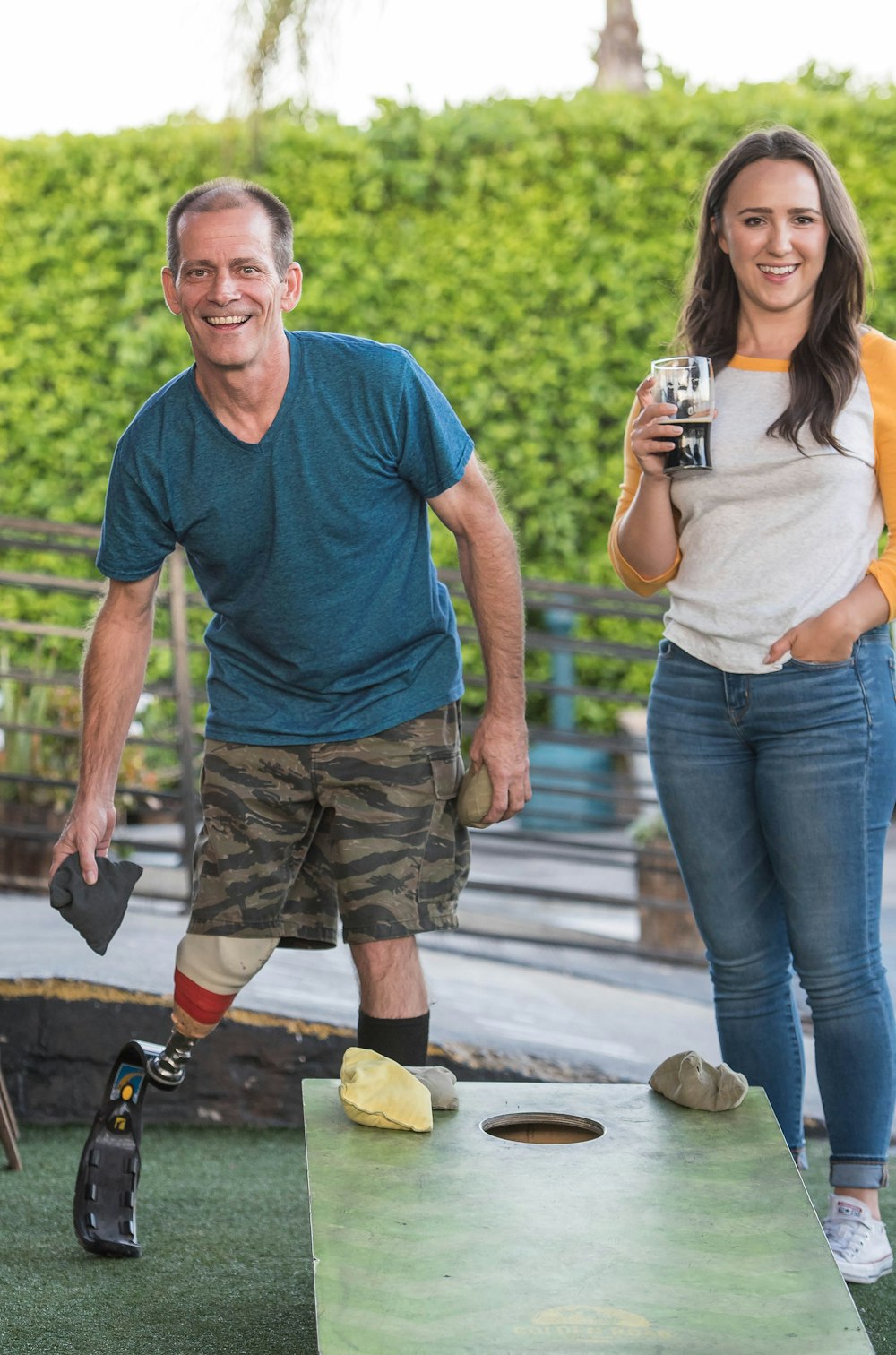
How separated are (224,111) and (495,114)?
1.24 m

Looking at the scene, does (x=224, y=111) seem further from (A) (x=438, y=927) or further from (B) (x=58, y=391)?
(A) (x=438, y=927)

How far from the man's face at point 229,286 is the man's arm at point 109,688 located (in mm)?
429

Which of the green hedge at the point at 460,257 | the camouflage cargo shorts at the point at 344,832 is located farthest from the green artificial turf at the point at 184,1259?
the green hedge at the point at 460,257

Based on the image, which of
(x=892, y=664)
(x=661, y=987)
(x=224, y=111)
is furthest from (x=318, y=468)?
(x=224, y=111)

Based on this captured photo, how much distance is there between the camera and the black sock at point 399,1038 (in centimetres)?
248

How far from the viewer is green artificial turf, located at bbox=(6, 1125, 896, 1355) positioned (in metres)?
2.24

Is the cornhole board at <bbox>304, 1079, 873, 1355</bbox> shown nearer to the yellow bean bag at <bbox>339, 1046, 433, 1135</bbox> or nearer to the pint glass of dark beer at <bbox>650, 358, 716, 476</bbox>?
the yellow bean bag at <bbox>339, 1046, 433, 1135</bbox>

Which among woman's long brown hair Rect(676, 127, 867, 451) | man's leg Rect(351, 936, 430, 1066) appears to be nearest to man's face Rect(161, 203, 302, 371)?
woman's long brown hair Rect(676, 127, 867, 451)

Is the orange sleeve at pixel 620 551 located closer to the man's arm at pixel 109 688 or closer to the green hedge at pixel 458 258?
the man's arm at pixel 109 688

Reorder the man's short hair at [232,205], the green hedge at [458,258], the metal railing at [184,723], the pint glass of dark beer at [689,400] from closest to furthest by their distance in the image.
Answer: the pint glass of dark beer at [689,400]
the man's short hair at [232,205]
the metal railing at [184,723]
the green hedge at [458,258]

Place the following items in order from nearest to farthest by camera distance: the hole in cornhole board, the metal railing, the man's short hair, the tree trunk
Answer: the hole in cornhole board → the man's short hair → the metal railing → the tree trunk

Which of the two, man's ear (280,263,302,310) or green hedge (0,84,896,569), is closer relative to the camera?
man's ear (280,263,302,310)

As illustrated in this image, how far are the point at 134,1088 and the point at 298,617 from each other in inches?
33.4

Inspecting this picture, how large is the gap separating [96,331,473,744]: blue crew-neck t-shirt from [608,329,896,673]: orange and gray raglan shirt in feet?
1.36
